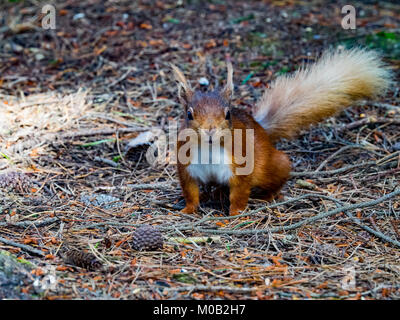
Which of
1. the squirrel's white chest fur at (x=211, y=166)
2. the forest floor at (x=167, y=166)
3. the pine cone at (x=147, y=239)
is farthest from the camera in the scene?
the squirrel's white chest fur at (x=211, y=166)

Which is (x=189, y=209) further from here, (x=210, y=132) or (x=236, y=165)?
(x=210, y=132)

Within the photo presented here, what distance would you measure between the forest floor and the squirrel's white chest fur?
23cm

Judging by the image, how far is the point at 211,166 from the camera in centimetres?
305

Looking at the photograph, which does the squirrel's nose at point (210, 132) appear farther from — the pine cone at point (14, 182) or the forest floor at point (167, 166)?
the pine cone at point (14, 182)

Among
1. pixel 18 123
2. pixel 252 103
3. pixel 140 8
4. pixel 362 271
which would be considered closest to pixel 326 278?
pixel 362 271

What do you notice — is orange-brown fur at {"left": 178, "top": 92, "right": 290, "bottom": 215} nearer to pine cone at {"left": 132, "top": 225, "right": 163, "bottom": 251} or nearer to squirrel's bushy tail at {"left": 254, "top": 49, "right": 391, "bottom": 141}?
squirrel's bushy tail at {"left": 254, "top": 49, "right": 391, "bottom": 141}

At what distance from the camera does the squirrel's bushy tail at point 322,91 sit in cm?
349

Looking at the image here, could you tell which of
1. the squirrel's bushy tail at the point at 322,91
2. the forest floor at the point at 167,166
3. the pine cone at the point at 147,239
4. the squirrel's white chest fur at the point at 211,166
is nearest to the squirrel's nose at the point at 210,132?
the squirrel's white chest fur at the point at 211,166

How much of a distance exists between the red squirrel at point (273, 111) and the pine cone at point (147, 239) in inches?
23.9

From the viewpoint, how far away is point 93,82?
459 centimetres

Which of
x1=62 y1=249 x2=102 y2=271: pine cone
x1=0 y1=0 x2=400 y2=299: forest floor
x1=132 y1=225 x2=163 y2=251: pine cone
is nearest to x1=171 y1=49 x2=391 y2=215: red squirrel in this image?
x1=0 y1=0 x2=400 y2=299: forest floor

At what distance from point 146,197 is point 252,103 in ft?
4.61

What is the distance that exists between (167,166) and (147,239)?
1204 millimetres

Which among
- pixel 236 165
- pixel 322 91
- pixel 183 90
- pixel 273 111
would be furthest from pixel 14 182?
pixel 322 91
